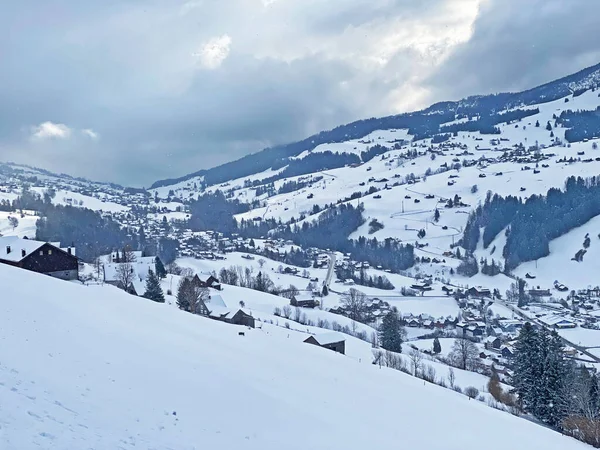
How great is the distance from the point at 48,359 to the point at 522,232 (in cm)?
15508

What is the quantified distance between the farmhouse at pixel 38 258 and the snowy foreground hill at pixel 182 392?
17.8 meters

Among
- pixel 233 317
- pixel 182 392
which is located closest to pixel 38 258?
pixel 233 317

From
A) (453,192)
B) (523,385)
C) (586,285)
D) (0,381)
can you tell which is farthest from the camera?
(453,192)

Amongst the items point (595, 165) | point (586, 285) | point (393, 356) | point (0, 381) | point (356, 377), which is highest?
point (595, 165)

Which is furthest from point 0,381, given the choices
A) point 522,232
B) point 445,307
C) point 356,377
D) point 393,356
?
point 522,232

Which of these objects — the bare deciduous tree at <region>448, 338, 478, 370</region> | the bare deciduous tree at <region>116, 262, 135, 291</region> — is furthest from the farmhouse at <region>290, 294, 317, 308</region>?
the bare deciduous tree at <region>116, 262, 135, 291</region>

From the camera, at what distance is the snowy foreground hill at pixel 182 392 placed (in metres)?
9.39

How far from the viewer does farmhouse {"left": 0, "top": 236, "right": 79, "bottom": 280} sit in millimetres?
40906

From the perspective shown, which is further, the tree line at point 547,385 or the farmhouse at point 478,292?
the farmhouse at point 478,292

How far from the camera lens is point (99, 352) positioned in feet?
46.2

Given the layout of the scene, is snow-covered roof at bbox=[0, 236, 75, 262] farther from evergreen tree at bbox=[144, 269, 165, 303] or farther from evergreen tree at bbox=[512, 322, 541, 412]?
evergreen tree at bbox=[512, 322, 541, 412]

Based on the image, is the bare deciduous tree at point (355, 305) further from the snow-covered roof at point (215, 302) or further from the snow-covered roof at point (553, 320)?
the snow-covered roof at point (553, 320)

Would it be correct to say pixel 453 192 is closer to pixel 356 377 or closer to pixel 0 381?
pixel 356 377

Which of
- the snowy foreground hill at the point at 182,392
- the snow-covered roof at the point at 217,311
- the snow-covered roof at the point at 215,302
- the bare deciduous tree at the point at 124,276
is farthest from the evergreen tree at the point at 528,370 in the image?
the bare deciduous tree at the point at 124,276
